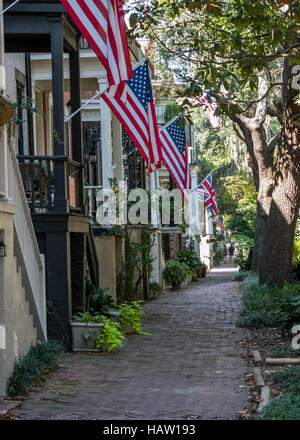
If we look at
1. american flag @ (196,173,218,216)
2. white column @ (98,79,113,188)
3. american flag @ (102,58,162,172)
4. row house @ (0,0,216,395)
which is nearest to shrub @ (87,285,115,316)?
row house @ (0,0,216,395)

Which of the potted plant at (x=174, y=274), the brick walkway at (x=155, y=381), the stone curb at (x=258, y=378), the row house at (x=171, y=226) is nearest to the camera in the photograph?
the brick walkway at (x=155, y=381)

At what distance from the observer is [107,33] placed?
890cm

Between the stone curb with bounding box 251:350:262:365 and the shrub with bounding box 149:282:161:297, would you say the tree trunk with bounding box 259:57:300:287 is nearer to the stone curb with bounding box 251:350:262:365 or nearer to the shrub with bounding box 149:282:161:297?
the stone curb with bounding box 251:350:262:365

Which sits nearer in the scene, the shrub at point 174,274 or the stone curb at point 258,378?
the stone curb at point 258,378

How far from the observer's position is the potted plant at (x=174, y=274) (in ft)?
82.2

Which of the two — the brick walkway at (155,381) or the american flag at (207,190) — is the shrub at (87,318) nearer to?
the brick walkway at (155,381)

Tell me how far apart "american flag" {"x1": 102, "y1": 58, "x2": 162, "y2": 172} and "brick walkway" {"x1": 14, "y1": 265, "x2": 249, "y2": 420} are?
3.57 m

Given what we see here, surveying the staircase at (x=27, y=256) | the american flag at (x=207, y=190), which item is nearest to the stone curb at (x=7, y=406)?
the staircase at (x=27, y=256)

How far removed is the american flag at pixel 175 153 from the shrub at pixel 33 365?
7403mm

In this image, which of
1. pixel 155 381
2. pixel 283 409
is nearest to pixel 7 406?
pixel 155 381

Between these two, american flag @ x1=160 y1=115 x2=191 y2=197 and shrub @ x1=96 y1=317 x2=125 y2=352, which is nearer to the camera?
shrub @ x1=96 y1=317 x2=125 y2=352

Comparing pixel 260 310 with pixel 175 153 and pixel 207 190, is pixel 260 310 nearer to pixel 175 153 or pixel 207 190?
pixel 175 153

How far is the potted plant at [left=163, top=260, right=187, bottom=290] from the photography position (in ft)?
82.2

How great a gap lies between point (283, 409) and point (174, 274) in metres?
19.1
